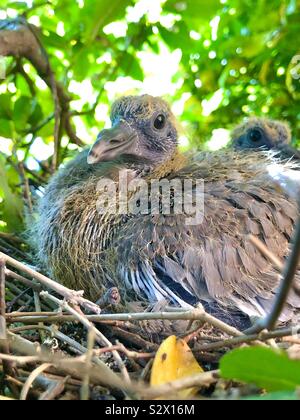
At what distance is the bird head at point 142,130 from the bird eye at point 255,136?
2.24ft

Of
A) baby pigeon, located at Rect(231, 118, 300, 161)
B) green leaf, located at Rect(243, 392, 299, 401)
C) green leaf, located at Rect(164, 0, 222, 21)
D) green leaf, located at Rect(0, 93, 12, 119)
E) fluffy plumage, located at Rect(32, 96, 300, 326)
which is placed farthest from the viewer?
baby pigeon, located at Rect(231, 118, 300, 161)

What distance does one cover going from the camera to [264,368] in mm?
659

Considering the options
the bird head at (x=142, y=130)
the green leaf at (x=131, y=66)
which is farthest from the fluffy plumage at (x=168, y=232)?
the green leaf at (x=131, y=66)

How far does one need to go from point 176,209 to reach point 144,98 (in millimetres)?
535

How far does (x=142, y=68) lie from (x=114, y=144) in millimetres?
880

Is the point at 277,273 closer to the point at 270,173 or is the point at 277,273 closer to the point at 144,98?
the point at 270,173

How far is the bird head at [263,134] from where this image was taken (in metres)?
2.58

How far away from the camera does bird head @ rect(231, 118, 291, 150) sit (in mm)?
2576

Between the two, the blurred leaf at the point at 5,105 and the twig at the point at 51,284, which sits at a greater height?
the blurred leaf at the point at 5,105

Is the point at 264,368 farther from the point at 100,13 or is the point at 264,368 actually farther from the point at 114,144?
the point at 100,13

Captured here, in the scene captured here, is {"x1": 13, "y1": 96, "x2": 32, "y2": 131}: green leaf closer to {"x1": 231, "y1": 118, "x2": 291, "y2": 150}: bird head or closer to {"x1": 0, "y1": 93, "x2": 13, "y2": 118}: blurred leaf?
{"x1": 0, "y1": 93, "x2": 13, "y2": 118}: blurred leaf

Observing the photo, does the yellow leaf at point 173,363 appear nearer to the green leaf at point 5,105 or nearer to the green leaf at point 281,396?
the green leaf at point 281,396

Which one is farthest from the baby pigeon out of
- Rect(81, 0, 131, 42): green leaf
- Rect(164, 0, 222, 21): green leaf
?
Rect(81, 0, 131, 42): green leaf

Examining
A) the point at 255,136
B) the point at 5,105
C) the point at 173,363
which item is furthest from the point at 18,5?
the point at 173,363
